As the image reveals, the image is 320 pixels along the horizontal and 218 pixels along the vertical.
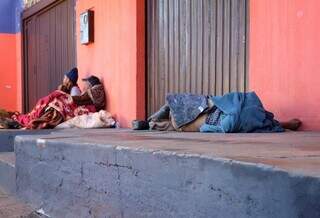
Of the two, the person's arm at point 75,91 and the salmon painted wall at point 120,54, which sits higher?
the salmon painted wall at point 120,54

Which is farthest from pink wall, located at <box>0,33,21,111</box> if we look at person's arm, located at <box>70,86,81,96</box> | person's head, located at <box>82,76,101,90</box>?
person's head, located at <box>82,76,101,90</box>

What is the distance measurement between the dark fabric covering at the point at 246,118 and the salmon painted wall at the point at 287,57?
0.65ft

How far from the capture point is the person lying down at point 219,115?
324 centimetres

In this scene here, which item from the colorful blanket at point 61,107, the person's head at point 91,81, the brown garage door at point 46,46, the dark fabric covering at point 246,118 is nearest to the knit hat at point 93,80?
the person's head at point 91,81

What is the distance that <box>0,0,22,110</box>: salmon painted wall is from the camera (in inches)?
402

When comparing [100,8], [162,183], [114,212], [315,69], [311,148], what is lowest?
[114,212]

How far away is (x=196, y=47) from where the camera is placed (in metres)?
4.52

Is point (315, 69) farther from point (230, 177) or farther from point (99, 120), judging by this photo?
point (99, 120)

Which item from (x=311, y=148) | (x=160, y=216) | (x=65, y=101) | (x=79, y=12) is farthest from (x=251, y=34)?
(x=79, y=12)

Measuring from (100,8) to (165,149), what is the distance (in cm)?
421

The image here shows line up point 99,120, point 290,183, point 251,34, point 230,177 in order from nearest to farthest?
point 290,183 < point 230,177 < point 251,34 < point 99,120

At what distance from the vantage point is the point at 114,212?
2.41 meters

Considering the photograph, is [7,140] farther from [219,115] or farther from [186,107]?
[219,115]

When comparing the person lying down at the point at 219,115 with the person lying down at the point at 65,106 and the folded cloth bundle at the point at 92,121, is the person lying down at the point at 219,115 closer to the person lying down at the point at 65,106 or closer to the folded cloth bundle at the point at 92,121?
the folded cloth bundle at the point at 92,121
